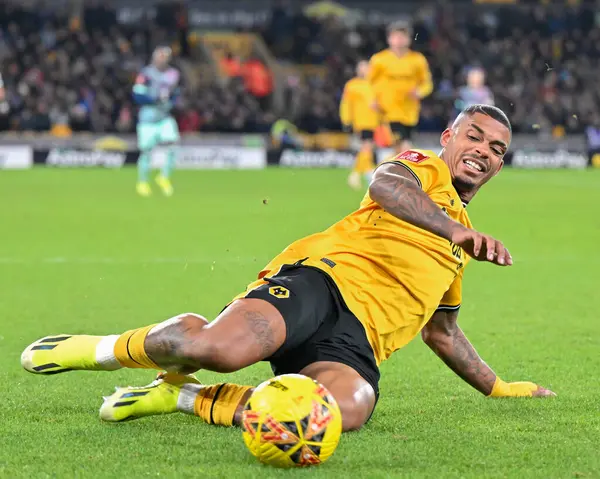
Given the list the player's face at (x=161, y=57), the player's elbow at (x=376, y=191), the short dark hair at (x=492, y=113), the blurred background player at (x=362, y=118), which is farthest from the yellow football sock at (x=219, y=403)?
the blurred background player at (x=362, y=118)

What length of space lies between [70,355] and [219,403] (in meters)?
0.62

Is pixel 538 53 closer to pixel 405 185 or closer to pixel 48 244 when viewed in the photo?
pixel 48 244

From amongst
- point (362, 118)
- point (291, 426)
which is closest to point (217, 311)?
point (291, 426)

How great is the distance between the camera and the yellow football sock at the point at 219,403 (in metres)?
4.22

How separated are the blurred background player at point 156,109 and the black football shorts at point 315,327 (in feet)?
41.6

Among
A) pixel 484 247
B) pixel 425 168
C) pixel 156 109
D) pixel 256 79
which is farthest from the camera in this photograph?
pixel 256 79

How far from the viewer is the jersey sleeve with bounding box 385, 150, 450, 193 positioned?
4.44 metres

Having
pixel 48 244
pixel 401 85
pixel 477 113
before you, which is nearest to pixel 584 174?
pixel 401 85

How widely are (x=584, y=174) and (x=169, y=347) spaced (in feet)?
67.5

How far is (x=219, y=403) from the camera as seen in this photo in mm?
4262

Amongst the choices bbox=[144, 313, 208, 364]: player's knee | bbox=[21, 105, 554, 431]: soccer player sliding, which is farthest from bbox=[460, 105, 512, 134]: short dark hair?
bbox=[144, 313, 208, 364]: player's knee

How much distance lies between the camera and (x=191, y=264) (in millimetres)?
9602

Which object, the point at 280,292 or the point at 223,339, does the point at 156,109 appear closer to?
the point at 280,292

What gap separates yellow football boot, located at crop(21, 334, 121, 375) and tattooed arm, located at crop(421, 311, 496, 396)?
141cm
